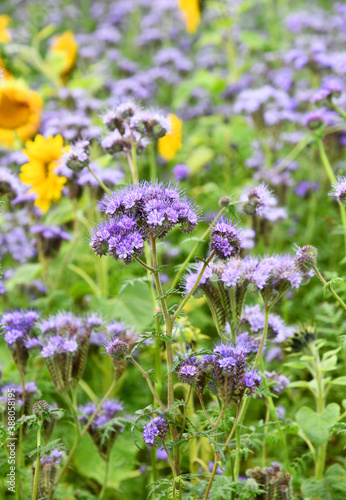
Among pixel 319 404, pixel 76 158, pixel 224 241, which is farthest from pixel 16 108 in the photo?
pixel 319 404

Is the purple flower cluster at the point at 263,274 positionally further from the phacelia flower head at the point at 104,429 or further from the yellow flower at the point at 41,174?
the yellow flower at the point at 41,174

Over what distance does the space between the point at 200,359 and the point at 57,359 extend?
621 millimetres

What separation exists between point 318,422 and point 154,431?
2.40 ft

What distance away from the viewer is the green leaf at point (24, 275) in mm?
3332

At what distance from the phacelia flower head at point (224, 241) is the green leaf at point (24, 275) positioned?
1828mm

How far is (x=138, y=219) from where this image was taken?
5.74 feet

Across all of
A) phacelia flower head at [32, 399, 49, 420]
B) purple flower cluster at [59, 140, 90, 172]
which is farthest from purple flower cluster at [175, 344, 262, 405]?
purple flower cluster at [59, 140, 90, 172]

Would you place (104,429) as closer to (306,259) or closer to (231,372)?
(231,372)

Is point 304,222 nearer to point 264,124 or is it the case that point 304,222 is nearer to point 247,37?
point 264,124

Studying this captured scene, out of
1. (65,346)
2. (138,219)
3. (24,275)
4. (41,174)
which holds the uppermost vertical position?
(41,174)

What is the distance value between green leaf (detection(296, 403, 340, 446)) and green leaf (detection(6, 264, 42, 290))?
180 centimetres

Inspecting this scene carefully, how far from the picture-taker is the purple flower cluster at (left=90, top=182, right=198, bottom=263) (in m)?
1.70

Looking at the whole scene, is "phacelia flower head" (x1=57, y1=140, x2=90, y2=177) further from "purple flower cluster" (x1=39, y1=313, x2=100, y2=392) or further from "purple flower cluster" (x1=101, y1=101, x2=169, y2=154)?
"purple flower cluster" (x1=39, y1=313, x2=100, y2=392)

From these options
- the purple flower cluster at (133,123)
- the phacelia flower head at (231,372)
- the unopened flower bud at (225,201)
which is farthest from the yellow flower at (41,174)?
the phacelia flower head at (231,372)
